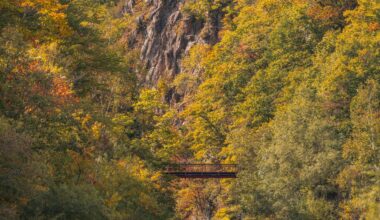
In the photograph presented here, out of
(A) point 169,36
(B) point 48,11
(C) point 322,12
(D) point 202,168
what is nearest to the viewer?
(B) point 48,11

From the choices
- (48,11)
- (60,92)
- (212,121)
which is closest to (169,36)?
(212,121)

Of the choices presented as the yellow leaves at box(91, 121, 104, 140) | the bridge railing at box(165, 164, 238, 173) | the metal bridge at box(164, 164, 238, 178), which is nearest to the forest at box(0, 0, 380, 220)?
the yellow leaves at box(91, 121, 104, 140)

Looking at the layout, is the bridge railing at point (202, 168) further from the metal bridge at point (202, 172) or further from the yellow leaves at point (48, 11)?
the yellow leaves at point (48, 11)

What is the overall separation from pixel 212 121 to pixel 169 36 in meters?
31.9

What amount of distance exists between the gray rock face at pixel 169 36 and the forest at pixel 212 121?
20.0 ft

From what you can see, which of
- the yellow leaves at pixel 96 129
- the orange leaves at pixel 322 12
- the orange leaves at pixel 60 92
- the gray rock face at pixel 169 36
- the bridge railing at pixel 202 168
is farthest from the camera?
the gray rock face at pixel 169 36

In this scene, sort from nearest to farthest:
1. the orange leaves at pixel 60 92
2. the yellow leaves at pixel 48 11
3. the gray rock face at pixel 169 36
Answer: the orange leaves at pixel 60 92, the yellow leaves at pixel 48 11, the gray rock face at pixel 169 36

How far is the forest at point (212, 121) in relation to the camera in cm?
2972

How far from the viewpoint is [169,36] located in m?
99.2

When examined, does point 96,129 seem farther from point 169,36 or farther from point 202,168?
point 169,36

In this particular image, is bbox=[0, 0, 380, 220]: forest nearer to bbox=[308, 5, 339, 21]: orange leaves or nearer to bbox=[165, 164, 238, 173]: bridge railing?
bbox=[308, 5, 339, 21]: orange leaves

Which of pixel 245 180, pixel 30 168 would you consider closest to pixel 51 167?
pixel 30 168

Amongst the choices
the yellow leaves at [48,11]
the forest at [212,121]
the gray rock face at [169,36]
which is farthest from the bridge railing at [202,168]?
the gray rock face at [169,36]

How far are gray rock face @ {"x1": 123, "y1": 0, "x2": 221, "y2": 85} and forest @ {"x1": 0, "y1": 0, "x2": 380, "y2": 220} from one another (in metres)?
6.10
